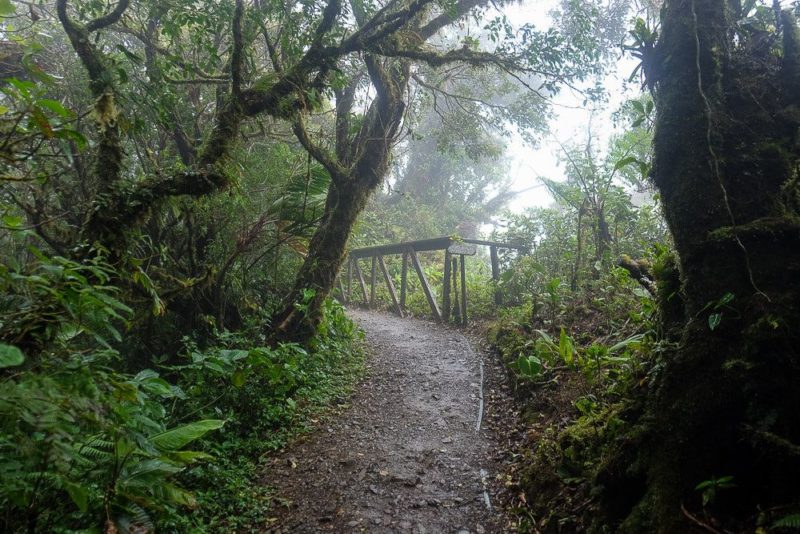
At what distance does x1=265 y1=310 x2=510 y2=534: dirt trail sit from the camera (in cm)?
347

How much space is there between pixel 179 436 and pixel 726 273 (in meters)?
3.92

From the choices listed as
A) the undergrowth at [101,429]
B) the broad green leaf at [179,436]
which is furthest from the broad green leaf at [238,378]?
the broad green leaf at [179,436]

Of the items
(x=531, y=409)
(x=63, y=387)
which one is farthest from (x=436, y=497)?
(x=63, y=387)

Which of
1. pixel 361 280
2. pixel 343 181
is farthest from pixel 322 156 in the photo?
pixel 361 280

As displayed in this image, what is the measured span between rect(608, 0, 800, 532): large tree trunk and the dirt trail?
1.64 meters

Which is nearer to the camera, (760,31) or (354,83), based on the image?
(760,31)

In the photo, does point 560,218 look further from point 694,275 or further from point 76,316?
point 76,316

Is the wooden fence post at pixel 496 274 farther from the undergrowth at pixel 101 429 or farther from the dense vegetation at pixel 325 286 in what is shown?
the undergrowth at pixel 101 429

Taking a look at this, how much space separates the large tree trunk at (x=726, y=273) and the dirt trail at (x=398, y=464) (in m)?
1.64

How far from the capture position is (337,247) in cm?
764

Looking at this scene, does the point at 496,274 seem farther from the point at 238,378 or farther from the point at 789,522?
the point at 789,522

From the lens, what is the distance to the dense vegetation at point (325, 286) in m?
2.18

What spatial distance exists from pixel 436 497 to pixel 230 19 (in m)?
6.11

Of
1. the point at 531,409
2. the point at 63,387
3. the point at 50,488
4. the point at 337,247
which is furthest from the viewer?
the point at 337,247
